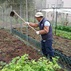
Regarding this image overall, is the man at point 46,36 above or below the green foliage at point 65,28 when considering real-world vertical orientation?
above

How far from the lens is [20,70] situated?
4.30 m

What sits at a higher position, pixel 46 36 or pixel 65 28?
pixel 46 36

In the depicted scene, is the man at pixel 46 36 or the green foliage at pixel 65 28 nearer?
the man at pixel 46 36

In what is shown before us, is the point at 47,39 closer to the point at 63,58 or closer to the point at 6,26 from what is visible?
the point at 63,58

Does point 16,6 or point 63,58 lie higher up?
point 16,6

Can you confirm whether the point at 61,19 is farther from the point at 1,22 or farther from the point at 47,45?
the point at 47,45

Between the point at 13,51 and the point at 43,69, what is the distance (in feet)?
15.4

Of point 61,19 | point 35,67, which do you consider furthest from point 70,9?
point 35,67

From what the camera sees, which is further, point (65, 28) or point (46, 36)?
point (65, 28)

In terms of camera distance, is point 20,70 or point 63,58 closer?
point 20,70

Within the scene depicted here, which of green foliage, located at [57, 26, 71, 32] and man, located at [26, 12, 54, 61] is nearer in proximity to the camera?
man, located at [26, 12, 54, 61]

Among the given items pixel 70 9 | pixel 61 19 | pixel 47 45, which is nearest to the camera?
pixel 47 45

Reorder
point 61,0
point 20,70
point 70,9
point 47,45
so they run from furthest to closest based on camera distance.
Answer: point 61,0 < point 70,9 < point 47,45 < point 20,70

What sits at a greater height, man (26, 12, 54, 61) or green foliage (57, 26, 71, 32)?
man (26, 12, 54, 61)
